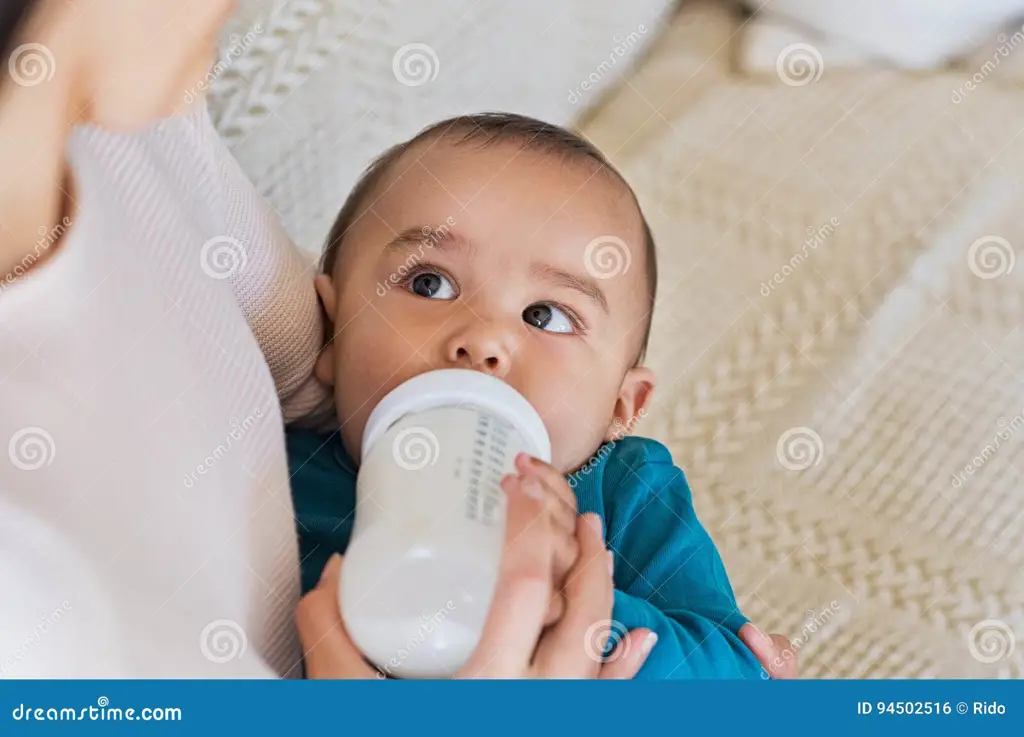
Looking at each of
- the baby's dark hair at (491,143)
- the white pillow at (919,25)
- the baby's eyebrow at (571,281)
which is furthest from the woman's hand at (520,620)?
the white pillow at (919,25)

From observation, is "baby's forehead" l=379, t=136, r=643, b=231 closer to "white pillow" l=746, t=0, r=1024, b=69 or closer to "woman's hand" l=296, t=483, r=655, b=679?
"woman's hand" l=296, t=483, r=655, b=679

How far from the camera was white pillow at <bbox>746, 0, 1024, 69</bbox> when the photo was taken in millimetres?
1221

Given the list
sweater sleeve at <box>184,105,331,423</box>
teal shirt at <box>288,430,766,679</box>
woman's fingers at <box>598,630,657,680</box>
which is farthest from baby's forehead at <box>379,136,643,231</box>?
woman's fingers at <box>598,630,657,680</box>

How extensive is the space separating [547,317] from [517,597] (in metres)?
0.29

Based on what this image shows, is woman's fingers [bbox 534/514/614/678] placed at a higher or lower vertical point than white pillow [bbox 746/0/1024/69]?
lower

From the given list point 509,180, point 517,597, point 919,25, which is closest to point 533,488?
point 517,597

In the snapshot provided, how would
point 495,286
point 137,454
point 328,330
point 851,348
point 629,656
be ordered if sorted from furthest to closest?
point 851,348
point 328,330
point 495,286
point 629,656
point 137,454

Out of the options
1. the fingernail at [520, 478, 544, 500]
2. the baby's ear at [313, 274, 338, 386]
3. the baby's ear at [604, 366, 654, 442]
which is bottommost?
the baby's ear at [313, 274, 338, 386]

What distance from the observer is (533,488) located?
602 mm

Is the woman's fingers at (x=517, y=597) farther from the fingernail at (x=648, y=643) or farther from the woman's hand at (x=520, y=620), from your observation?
the fingernail at (x=648, y=643)

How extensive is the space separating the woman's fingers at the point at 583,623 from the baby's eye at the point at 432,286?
224 mm

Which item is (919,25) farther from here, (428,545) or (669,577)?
(428,545)

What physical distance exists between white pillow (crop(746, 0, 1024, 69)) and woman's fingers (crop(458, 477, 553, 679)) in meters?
0.92

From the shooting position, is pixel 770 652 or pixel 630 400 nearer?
pixel 770 652
